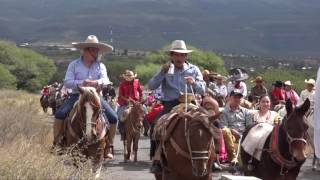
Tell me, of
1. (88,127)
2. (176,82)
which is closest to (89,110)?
(88,127)

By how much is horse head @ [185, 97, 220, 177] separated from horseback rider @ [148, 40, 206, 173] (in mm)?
1251

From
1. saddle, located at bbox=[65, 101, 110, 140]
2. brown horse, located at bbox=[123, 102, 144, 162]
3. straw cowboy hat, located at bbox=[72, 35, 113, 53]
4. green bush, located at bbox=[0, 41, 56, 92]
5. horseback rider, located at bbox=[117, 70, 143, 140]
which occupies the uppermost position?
straw cowboy hat, located at bbox=[72, 35, 113, 53]

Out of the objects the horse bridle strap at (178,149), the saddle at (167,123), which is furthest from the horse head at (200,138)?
the saddle at (167,123)

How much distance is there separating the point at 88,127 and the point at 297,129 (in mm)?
3243

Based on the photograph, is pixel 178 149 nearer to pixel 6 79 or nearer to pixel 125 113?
pixel 125 113

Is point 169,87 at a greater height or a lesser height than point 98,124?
greater

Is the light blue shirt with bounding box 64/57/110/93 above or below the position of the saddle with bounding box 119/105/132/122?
above

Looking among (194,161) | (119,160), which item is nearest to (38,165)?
(194,161)

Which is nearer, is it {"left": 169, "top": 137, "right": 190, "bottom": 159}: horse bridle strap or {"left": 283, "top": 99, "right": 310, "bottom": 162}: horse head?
{"left": 169, "top": 137, "right": 190, "bottom": 159}: horse bridle strap

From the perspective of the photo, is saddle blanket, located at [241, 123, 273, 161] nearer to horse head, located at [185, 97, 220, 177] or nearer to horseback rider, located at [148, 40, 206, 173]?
horseback rider, located at [148, 40, 206, 173]

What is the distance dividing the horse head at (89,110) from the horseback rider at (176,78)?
92 centimetres

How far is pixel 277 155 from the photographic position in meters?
11.2

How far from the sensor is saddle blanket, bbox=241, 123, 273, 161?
1167 centimetres

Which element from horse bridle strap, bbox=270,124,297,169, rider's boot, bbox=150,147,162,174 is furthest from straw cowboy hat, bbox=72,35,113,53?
horse bridle strap, bbox=270,124,297,169
